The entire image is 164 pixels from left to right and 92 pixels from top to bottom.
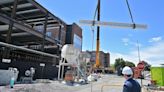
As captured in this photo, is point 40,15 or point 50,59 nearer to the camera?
point 40,15

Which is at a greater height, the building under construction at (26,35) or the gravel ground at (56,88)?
the building under construction at (26,35)

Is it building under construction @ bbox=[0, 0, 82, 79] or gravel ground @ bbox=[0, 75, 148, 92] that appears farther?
building under construction @ bbox=[0, 0, 82, 79]

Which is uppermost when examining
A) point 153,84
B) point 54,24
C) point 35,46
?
point 54,24

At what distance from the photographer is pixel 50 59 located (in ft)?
108

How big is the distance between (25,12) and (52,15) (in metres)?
4.34

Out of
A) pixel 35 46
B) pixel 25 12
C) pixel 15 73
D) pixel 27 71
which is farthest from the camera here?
pixel 35 46

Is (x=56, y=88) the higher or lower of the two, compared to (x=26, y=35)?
lower

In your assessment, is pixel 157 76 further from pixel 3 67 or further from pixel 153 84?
pixel 3 67

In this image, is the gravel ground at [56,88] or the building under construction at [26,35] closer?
the gravel ground at [56,88]

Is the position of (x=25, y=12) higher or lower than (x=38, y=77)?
higher

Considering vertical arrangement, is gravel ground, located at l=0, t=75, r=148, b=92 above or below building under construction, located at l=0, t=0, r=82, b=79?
below

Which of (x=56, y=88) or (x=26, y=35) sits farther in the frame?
(x=26, y=35)

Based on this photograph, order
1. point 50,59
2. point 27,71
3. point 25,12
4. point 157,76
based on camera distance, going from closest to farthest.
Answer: point 157,76 → point 27,71 → point 25,12 → point 50,59

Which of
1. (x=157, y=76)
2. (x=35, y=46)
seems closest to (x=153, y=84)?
(x=157, y=76)
